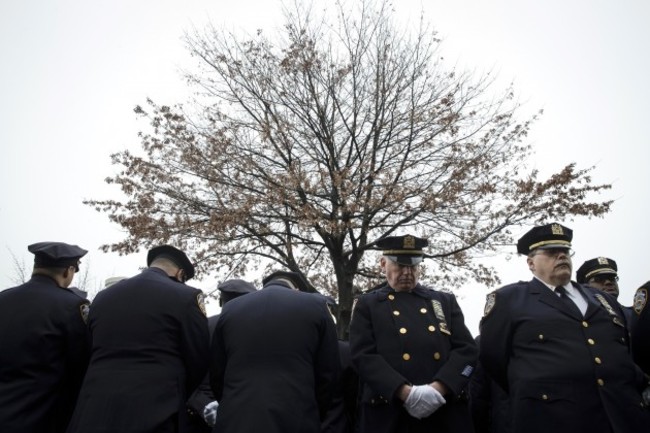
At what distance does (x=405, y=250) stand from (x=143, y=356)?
7.15 feet

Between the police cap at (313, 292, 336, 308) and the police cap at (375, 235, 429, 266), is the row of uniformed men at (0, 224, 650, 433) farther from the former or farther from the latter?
the police cap at (313, 292, 336, 308)

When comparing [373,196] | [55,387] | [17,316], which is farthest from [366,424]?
[373,196]

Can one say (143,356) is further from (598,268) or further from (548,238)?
(598,268)

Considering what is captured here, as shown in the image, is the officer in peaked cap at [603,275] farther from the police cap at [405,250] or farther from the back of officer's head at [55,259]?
the back of officer's head at [55,259]

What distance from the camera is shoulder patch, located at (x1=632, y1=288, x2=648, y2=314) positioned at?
3932 millimetres

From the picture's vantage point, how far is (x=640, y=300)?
3.98m

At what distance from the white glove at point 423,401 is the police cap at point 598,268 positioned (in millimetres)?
3556

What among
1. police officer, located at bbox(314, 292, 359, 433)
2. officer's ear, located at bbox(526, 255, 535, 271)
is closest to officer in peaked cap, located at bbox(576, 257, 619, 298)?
officer's ear, located at bbox(526, 255, 535, 271)

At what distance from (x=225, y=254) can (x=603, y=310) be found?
32.9 ft

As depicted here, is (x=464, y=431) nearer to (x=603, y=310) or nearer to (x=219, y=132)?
(x=603, y=310)

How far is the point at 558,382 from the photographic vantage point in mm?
3656

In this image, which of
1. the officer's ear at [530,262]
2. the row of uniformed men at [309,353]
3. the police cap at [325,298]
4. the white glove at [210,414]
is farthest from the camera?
the white glove at [210,414]

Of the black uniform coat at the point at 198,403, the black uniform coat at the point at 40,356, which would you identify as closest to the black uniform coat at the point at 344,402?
the black uniform coat at the point at 198,403

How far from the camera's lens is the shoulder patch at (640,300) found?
3932mm
